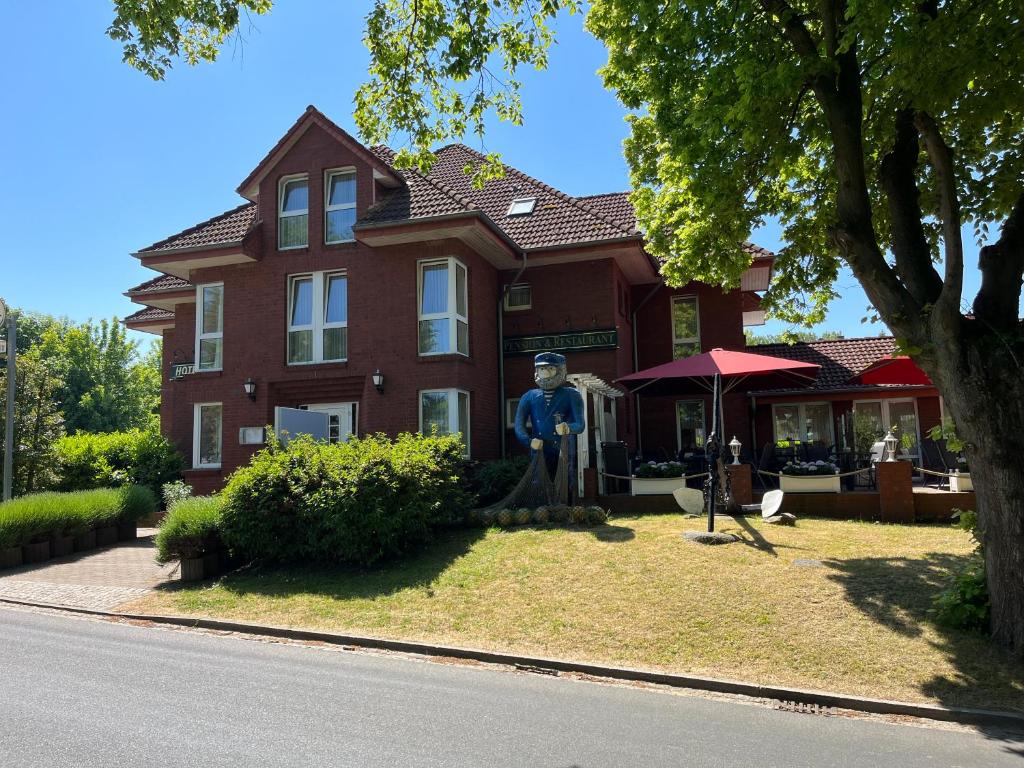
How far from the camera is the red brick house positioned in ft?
53.8

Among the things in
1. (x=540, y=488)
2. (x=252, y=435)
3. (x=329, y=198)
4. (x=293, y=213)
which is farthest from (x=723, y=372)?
(x=293, y=213)

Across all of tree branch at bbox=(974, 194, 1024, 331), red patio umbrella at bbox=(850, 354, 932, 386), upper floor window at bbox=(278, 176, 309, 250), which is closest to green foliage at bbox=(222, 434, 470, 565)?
tree branch at bbox=(974, 194, 1024, 331)

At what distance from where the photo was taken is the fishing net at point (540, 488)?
12742 mm

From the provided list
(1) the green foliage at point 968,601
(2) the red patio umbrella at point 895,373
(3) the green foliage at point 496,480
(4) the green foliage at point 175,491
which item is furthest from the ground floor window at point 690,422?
(1) the green foliage at point 968,601

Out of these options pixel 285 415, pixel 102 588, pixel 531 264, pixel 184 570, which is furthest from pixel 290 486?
pixel 531 264

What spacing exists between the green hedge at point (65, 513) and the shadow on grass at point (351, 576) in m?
4.56

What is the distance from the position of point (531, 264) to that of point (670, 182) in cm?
703

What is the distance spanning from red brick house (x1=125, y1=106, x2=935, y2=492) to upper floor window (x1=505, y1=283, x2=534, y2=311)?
36 mm

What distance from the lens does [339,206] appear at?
17.6 metres

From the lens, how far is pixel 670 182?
11727 millimetres

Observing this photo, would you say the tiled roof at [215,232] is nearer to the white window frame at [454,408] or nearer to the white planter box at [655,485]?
the white window frame at [454,408]

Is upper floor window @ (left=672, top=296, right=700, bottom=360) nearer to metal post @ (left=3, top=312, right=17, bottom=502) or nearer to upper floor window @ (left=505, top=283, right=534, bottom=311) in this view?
upper floor window @ (left=505, top=283, right=534, bottom=311)

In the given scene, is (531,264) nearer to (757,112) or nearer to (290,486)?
(290,486)

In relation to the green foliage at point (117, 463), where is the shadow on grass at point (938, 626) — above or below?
below
